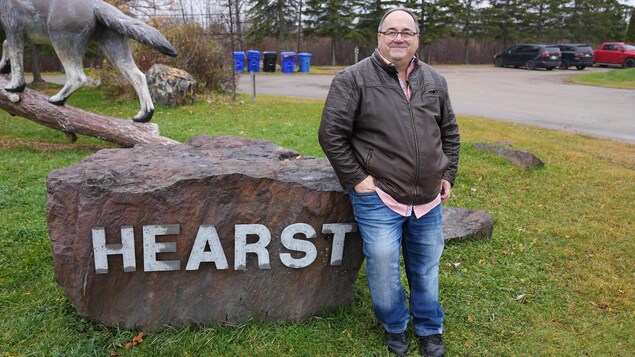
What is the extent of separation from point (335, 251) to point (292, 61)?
24645mm

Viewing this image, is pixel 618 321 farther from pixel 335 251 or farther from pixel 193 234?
pixel 193 234

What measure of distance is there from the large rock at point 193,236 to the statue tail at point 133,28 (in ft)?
11.5

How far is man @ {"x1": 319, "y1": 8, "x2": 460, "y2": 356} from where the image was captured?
265 cm

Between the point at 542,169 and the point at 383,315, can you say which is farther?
the point at 542,169

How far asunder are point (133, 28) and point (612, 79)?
Result: 2066 cm

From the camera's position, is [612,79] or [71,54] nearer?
[71,54]

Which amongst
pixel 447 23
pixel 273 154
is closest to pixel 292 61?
pixel 447 23

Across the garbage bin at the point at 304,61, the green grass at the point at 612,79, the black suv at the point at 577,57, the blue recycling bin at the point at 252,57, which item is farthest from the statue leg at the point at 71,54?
the black suv at the point at 577,57

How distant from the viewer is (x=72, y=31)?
657 centimetres

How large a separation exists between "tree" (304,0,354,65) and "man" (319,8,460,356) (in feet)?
104

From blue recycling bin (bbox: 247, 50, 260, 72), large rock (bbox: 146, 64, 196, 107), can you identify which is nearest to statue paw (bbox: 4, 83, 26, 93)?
large rock (bbox: 146, 64, 196, 107)

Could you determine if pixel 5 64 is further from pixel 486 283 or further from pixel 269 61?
pixel 269 61

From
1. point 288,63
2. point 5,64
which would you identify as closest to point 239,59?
point 288,63

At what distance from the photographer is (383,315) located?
9.86 ft
